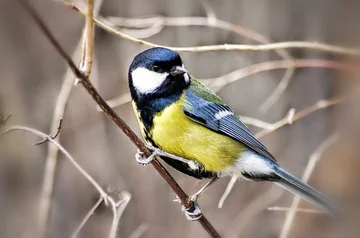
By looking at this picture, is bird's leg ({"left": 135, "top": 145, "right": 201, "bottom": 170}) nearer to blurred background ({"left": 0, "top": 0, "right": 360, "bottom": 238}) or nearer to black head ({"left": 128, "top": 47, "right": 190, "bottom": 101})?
black head ({"left": 128, "top": 47, "right": 190, "bottom": 101})

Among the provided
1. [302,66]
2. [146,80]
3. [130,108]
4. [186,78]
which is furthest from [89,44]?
[130,108]

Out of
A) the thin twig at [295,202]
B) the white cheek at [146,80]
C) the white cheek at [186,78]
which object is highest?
the white cheek at [146,80]

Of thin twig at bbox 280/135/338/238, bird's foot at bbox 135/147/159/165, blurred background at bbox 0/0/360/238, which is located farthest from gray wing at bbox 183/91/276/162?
blurred background at bbox 0/0/360/238

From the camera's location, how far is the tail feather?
53.1 inches

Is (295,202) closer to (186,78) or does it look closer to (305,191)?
(305,191)

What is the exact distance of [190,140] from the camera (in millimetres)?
1430

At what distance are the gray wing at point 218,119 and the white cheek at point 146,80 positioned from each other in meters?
0.10

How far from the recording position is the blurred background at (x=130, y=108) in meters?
2.66

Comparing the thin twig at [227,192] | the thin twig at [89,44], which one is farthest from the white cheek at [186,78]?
the thin twig at [89,44]

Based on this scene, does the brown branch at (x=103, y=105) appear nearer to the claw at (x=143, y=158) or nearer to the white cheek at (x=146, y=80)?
the claw at (x=143, y=158)

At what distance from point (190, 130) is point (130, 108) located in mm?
1162

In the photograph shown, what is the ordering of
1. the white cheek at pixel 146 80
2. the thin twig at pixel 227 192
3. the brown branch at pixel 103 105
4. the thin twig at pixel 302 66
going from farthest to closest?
the thin twig at pixel 302 66, the white cheek at pixel 146 80, the thin twig at pixel 227 192, the brown branch at pixel 103 105

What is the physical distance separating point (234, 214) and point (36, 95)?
3.82 ft

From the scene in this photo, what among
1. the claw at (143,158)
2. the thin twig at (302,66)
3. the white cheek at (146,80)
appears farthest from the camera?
the thin twig at (302,66)
